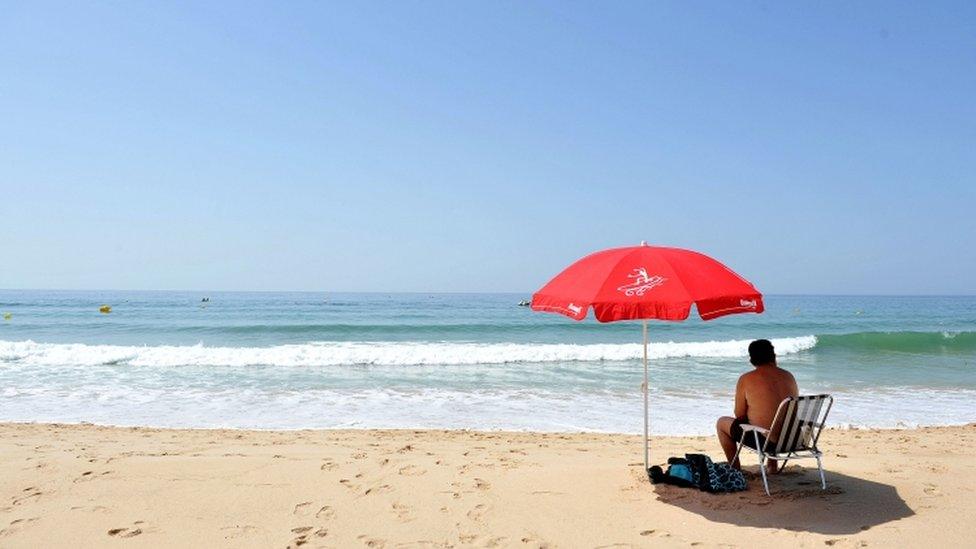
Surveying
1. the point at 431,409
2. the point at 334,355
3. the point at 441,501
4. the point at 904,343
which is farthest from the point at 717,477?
the point at 904,343

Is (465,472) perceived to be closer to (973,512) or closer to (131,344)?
(973,512)

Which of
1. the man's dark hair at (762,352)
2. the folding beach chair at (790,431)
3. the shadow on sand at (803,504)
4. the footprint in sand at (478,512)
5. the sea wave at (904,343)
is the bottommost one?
the sea wave at (904,343)

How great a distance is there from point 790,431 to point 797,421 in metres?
0.11

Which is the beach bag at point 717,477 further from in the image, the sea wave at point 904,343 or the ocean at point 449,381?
the sea wave at point 904,343

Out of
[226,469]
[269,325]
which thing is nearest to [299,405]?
[226,469]

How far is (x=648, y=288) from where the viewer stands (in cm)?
434

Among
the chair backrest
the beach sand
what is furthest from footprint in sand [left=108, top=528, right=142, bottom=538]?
the chair backrest

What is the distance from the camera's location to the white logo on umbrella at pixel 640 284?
14.2 feet

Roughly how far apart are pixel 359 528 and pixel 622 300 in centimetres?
252

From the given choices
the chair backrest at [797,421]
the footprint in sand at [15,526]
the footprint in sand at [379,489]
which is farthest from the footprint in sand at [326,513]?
the chair backrest at [797,421]

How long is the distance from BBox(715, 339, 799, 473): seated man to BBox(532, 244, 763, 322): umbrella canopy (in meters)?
0.76

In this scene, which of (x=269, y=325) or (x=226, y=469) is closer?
(x=226, y=469)

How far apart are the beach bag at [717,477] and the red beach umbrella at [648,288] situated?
57.5 inches

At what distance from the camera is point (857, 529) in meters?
4.28
